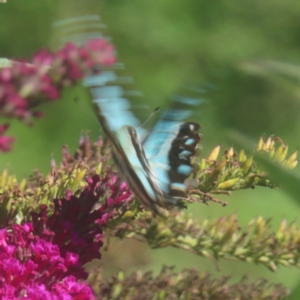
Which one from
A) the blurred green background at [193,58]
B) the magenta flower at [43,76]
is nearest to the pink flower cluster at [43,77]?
the magenta flower at [43,76]

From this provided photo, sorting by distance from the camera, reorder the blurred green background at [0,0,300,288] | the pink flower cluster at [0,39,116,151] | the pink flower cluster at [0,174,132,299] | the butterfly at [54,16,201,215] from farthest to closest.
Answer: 1. the blurred green background at [0,0,300,288]
2. the pink flower cluster at [0,39,116,151]
3. the butterfly at [54,16,201,215]
4. the pink flower cluster at [0,174,132,299]

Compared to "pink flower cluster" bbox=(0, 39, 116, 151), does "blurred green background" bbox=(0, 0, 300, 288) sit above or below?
below

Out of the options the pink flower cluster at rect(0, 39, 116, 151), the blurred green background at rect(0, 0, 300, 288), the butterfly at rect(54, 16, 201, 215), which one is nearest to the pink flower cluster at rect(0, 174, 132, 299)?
the butterfly at rect(54, 16, 201, 215)

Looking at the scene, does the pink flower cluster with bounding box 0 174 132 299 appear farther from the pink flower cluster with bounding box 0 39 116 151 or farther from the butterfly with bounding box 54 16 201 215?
the pink flower cluster with bounding box 0 39 116 151

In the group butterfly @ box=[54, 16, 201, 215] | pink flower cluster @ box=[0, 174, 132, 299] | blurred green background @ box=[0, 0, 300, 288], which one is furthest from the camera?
blurred green background @ box=[0, 0, 300, 288]

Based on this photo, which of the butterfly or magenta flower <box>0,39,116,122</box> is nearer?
the butterfly

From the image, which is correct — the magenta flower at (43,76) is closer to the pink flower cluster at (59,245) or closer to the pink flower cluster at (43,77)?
the pink flower cluster at (43,77)

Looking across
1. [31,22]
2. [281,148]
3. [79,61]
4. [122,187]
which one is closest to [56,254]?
[122,187]

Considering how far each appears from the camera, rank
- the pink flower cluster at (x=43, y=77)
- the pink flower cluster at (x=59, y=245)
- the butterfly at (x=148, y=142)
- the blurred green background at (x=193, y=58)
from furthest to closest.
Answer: the blurred green background at (x=193, y=58) < the pink flower cluster at (x=43, y=77) < the butterfly at (x=148, y=142) < the pink flower cluster at (x=59, y=245)
